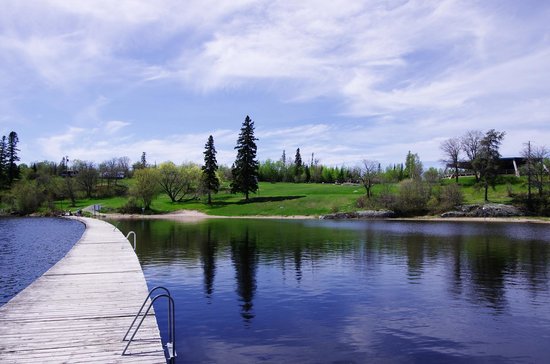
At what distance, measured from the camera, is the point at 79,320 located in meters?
13.5

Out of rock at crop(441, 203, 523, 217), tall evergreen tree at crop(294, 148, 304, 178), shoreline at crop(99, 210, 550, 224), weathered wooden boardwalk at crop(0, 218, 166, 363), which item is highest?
tall evergreen tree at crop(294, 148, 304, 178)

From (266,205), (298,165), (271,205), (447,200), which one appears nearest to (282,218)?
(271,205)

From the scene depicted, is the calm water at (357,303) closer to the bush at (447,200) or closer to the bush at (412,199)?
the bush at (447,200)

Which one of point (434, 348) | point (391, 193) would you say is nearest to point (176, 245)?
point (434, 348)

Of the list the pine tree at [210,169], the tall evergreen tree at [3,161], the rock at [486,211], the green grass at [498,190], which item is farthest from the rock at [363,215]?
the tall evergreen tree at [3,161]

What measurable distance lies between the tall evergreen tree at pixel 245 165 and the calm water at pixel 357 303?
6081cm

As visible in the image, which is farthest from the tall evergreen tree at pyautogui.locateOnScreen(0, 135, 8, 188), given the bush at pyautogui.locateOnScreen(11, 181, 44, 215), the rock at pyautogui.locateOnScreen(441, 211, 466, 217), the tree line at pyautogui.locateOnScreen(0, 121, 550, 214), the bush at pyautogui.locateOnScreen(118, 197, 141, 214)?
the rock at pyautogui.locateOnScreen(441, 211, 466, 217)

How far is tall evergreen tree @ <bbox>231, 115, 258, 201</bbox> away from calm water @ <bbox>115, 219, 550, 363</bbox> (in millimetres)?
60809

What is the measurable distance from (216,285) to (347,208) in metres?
65.9

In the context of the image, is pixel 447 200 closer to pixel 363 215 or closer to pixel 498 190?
pixel 363 215

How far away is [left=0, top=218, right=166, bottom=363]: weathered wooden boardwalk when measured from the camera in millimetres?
10539

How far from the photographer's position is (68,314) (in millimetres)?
14180

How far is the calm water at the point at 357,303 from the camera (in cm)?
1325

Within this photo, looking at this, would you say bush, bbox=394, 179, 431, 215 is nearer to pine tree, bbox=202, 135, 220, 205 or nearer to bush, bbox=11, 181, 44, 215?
pine tree, bbox=202, 135, 220, 205
